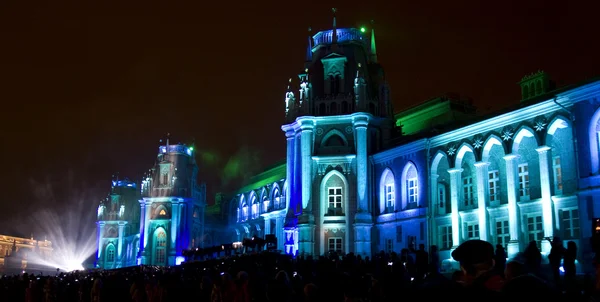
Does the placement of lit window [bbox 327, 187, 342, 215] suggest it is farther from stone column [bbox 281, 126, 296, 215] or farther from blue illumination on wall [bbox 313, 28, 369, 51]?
blue illumination on wall [bbox 313, 28, 369, 51]

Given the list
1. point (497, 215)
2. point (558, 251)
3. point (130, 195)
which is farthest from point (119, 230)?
point (558, 251)

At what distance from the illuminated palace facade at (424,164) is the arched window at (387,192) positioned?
8cm

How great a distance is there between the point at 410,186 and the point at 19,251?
11550 centimetres

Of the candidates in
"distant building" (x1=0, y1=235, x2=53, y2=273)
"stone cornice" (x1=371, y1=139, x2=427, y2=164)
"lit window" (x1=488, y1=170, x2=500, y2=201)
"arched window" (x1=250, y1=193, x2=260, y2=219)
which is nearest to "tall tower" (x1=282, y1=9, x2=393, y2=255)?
"stone cornice" (x1=371, y1=139, x2=427, y2=164)

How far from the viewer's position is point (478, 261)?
193 inches

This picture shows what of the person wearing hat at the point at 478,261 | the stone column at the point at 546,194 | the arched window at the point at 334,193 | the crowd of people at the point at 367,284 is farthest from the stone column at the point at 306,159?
the person wearing hat at the point at 478,261

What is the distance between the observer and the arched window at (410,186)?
4077cm

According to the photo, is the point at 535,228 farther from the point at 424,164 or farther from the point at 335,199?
the point at 335,199

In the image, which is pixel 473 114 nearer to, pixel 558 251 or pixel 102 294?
pixel 558 251

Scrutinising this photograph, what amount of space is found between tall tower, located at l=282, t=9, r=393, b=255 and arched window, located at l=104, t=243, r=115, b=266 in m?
51.0

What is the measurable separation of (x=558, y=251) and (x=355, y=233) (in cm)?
2264

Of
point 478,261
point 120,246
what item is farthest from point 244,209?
point 478,261

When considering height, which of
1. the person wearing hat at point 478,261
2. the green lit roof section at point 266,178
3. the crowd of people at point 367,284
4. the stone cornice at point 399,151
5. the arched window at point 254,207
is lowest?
the crowd of people at point 367,284

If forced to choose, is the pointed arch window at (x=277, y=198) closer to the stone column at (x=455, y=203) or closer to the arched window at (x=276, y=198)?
the arched window at (x=276, y=198)
